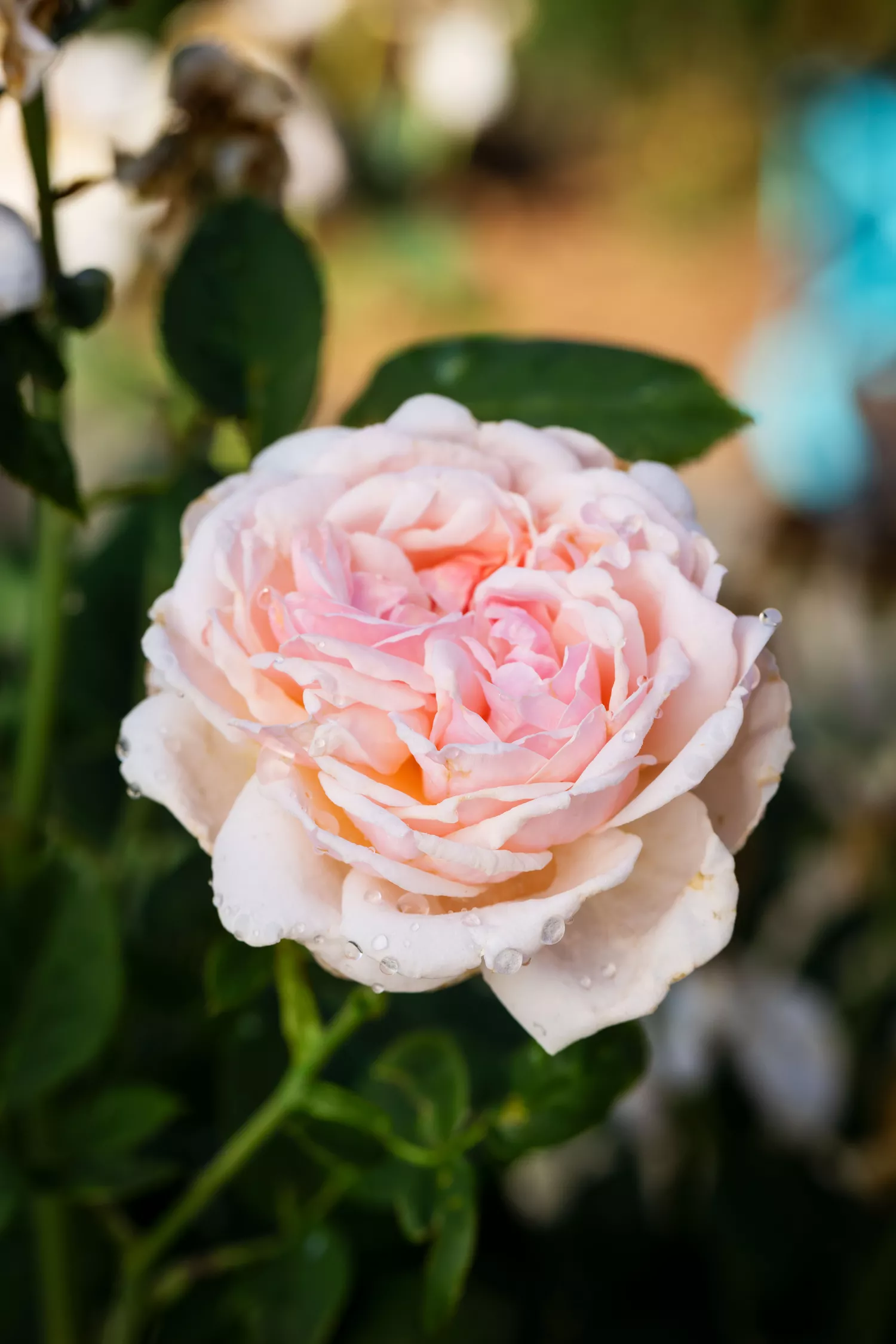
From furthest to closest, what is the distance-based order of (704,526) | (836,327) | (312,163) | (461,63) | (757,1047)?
(461,63) → (836,327) → (704,526) → (312,163) → (757,1047)

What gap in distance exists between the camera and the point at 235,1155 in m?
0.33

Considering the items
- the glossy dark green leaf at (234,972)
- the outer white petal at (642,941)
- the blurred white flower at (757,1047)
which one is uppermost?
the outer white petal at (642,941)

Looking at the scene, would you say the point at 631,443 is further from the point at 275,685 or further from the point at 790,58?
the point at 790,58

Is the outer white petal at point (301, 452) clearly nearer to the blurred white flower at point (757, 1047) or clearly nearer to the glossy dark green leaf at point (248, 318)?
the glossy dark green leaf at point (248, 318)

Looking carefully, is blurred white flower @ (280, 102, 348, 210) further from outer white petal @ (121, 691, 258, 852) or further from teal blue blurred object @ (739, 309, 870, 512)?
teal blue blurred object @ (739, 309, 870, 512)

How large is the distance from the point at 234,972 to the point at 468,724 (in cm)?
9

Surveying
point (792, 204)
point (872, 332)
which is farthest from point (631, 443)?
point (792, 204)

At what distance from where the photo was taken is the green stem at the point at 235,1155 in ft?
0.98

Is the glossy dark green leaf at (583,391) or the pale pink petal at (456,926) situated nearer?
the pale pink petal at (456,926)

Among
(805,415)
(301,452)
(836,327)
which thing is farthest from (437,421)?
(836,327)

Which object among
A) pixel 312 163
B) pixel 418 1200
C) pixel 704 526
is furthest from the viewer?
pixel 704 526

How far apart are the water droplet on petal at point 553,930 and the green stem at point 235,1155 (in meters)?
0.07

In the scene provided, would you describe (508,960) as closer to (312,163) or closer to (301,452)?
(301,452)

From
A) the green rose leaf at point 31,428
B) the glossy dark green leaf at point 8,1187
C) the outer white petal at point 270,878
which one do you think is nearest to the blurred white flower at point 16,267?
the green rose leaf at point 31,428
